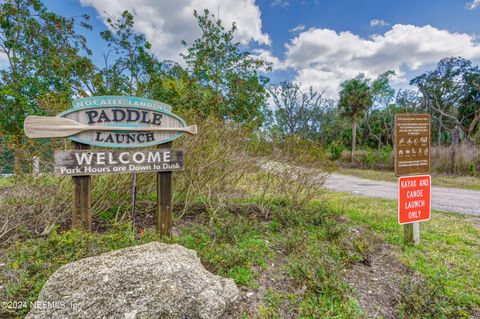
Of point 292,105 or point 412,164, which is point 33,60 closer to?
point 412,164

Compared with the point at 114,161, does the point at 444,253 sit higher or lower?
lower

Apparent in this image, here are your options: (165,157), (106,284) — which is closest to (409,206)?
(165,157)

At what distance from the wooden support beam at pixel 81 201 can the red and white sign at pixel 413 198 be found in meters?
4.36

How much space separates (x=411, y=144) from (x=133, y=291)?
4008 millimetres

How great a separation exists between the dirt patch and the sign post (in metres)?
0.69

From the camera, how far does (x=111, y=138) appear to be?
11.0 ft

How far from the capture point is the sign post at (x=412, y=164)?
11.9ft

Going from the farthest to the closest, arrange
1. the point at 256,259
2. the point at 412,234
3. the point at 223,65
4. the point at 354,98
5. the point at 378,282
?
the point at 354,98
the point at 223,65
the point at 412,234
the point at 256,259
the point at 378,282

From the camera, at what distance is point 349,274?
289cm

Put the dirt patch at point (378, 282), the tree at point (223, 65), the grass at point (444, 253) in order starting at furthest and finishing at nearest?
the tree at point (223, 65)
the grass at point (444, 253)
the dirt patch at point (378, 282)

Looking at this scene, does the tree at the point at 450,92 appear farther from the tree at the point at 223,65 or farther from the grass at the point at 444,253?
the grass at the point at 444,253

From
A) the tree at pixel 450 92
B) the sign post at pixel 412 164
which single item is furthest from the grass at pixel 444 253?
the tree at pixel 450 92

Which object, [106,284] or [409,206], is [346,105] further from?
[106,284]

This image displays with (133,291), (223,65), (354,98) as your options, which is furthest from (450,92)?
(133,291)
